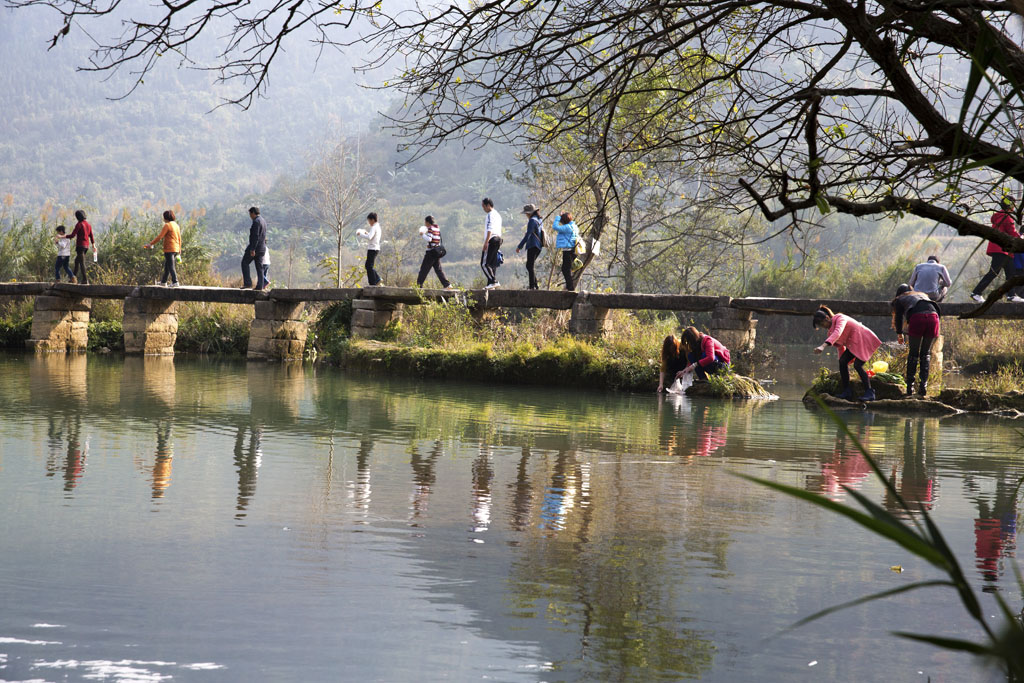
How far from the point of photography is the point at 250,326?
920 inches

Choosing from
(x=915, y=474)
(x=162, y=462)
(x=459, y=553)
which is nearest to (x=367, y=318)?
(x=162, y=462)

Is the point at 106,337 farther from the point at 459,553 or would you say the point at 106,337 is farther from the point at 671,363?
the point at 459,553

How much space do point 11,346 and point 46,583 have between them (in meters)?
21.3

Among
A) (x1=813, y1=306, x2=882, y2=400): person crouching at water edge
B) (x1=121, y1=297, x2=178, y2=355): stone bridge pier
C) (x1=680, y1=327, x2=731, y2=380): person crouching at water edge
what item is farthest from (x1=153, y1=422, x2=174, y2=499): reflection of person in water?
(x1=121, y1=297, x2=178, y2=355): stone bridge pier

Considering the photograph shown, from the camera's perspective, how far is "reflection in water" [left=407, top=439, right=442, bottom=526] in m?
6.46

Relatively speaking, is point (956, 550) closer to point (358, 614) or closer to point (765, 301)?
point (358, 614)

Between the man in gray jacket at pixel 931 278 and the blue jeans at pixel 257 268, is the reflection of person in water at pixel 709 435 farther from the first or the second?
the blue jeans at pixel 257 268

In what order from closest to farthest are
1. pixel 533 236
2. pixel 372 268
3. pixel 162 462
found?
pixel 162 462, pixel 533 236, pixel 372 268

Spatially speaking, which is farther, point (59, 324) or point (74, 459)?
point (59, 324)

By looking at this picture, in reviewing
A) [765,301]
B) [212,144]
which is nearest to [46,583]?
[765,301]

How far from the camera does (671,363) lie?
1569 centimetres

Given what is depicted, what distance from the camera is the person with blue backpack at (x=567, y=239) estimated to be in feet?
59.1

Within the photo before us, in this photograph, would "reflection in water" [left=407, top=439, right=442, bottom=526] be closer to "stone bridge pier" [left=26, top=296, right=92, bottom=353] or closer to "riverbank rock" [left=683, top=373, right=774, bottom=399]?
"riverbank rock" [left=683, top=373, right=774, bottom=399]

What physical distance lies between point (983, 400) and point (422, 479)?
948cm
